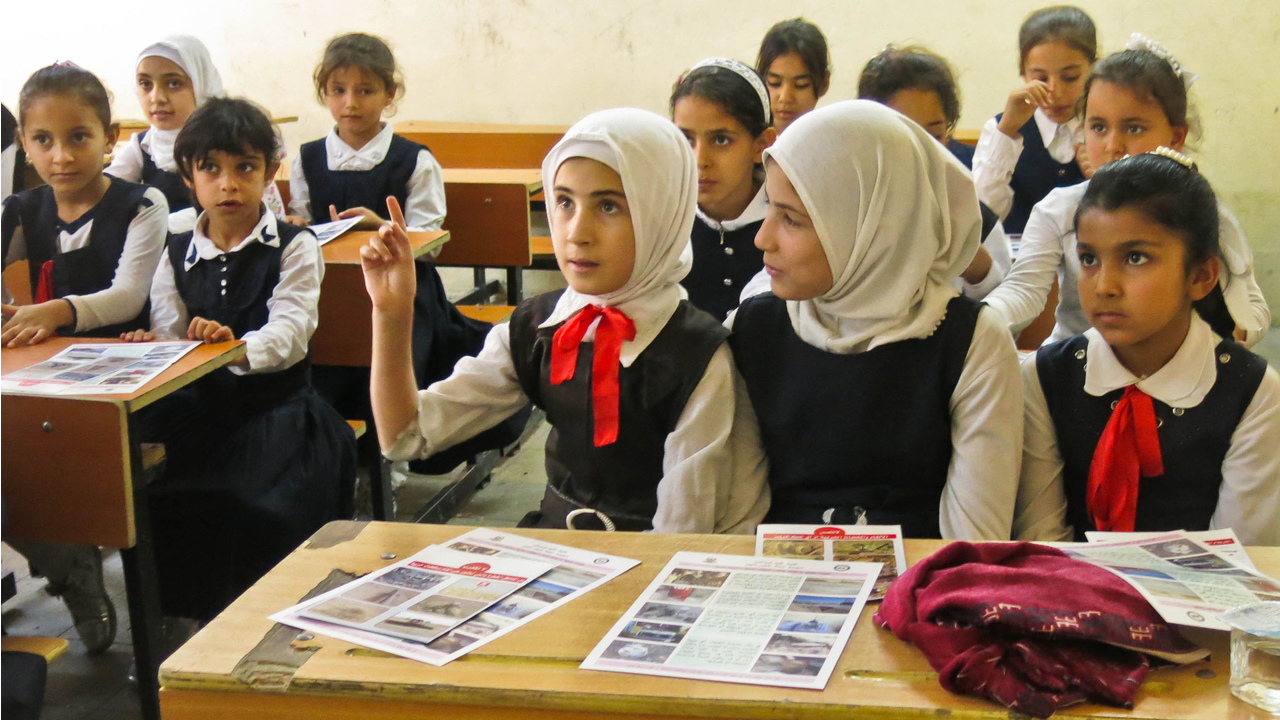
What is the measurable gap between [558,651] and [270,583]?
0.39 meters

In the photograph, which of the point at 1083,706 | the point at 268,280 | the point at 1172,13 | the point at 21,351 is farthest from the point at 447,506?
the point at 1172,13

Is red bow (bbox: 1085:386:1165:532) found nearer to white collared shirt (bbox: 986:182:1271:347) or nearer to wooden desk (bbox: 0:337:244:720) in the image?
white collared shirt (bbox: 986:182:1271:347)

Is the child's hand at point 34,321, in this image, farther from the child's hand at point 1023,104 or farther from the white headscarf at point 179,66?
the child's hand at point 1023,104

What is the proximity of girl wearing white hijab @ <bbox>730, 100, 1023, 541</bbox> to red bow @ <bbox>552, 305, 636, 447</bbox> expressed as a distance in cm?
24

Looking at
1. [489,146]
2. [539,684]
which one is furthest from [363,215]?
[539,684]

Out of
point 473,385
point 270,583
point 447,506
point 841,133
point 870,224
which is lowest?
point 447,506

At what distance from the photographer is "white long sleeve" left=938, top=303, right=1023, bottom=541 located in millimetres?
1595

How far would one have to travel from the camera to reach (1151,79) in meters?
2.36

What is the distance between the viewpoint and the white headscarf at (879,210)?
5.26ft

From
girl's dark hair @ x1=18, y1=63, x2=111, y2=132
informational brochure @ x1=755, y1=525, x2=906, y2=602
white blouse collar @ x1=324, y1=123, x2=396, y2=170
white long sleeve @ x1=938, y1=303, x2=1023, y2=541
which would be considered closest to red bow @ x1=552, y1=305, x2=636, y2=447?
informational brochure @ x1=755, y1=525, x2=906, y2=602

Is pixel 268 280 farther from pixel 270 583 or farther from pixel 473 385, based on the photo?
pixel 270 583

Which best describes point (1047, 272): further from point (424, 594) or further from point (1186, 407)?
point (424, 594)

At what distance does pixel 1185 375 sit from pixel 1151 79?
3.20ft

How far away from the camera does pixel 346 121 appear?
365 cm
